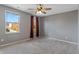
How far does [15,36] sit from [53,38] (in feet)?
6.12

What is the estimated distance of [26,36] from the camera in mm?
4637

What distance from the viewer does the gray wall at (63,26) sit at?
187 inches

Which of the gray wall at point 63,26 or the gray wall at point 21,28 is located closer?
the gray wall at point 21,28

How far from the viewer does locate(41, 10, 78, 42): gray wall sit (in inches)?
187

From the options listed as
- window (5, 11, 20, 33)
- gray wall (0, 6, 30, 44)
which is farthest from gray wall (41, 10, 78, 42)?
window (5, 11, 20, 33)

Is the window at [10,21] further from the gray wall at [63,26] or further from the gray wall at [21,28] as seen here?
the gray wall at [63,26]

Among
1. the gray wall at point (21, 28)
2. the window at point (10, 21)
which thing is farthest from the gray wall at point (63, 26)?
the window at point (10, 21)

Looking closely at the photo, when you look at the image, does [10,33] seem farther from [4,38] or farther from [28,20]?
[28,20]

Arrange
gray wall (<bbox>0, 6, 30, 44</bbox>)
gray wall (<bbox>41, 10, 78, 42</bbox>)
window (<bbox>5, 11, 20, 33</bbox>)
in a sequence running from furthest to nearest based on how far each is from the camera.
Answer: gray wall (<bbox>41, 10, 78, 42</bbox>) < window (<bbox>5, 11, 20, 33</bbox>) < gray wall (<bbox>0, 6, 30, 44</bbox>)

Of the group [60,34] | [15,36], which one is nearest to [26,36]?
[15,36]

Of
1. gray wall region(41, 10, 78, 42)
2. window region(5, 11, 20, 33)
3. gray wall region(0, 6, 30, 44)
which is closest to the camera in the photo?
gray wall region(0, 6, 30, 44)

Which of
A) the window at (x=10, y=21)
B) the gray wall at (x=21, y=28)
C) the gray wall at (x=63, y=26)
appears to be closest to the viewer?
the gray wall at (x=21, y=28)

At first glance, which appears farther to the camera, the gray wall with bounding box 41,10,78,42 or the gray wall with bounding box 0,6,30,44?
the gray wall with bounding box 41,10,78,42

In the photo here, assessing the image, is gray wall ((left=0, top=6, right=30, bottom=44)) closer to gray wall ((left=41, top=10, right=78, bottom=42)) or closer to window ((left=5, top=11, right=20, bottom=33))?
window ((left=5, top=11, right=20, bottom=33))
